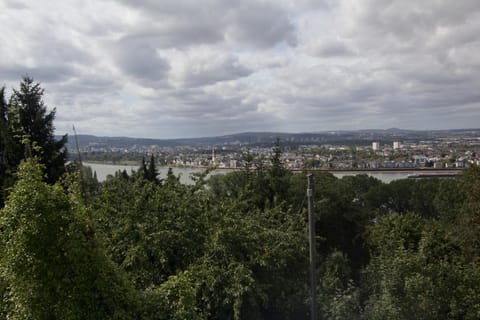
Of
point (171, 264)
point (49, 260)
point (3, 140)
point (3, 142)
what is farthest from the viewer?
point (3, 142)

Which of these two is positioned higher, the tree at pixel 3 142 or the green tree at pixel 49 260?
the tree at pixel 3 142

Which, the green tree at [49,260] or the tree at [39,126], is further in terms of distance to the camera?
the tree at [39,126]

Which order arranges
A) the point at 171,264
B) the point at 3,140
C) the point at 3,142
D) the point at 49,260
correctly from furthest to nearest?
the point at 3,142, the point at 3,140, the point at 171,264, the point at 49,260

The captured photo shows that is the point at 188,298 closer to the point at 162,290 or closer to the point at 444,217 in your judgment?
the point at 162,290

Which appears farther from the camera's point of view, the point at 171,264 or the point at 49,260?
the point at 171,264

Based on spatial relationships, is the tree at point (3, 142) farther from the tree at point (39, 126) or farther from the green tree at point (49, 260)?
the green tree at point (49, 260)

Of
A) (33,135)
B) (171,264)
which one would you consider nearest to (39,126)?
(33,135)

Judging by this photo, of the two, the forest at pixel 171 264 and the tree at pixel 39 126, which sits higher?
the tree at pixel 39 126

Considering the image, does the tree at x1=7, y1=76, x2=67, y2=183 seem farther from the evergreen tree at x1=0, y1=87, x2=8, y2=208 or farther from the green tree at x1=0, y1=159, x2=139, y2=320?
the green tree at x1=0, y1=159, x2=139, y2=320

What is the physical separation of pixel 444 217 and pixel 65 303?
28.0 meters

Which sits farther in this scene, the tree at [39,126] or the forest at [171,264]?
the tree at [39,126]

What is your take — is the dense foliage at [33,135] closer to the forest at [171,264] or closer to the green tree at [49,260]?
the forest at [171,264]

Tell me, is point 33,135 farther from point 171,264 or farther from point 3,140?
point 171,264

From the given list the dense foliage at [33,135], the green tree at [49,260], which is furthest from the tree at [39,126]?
the green tree at [49,260]
